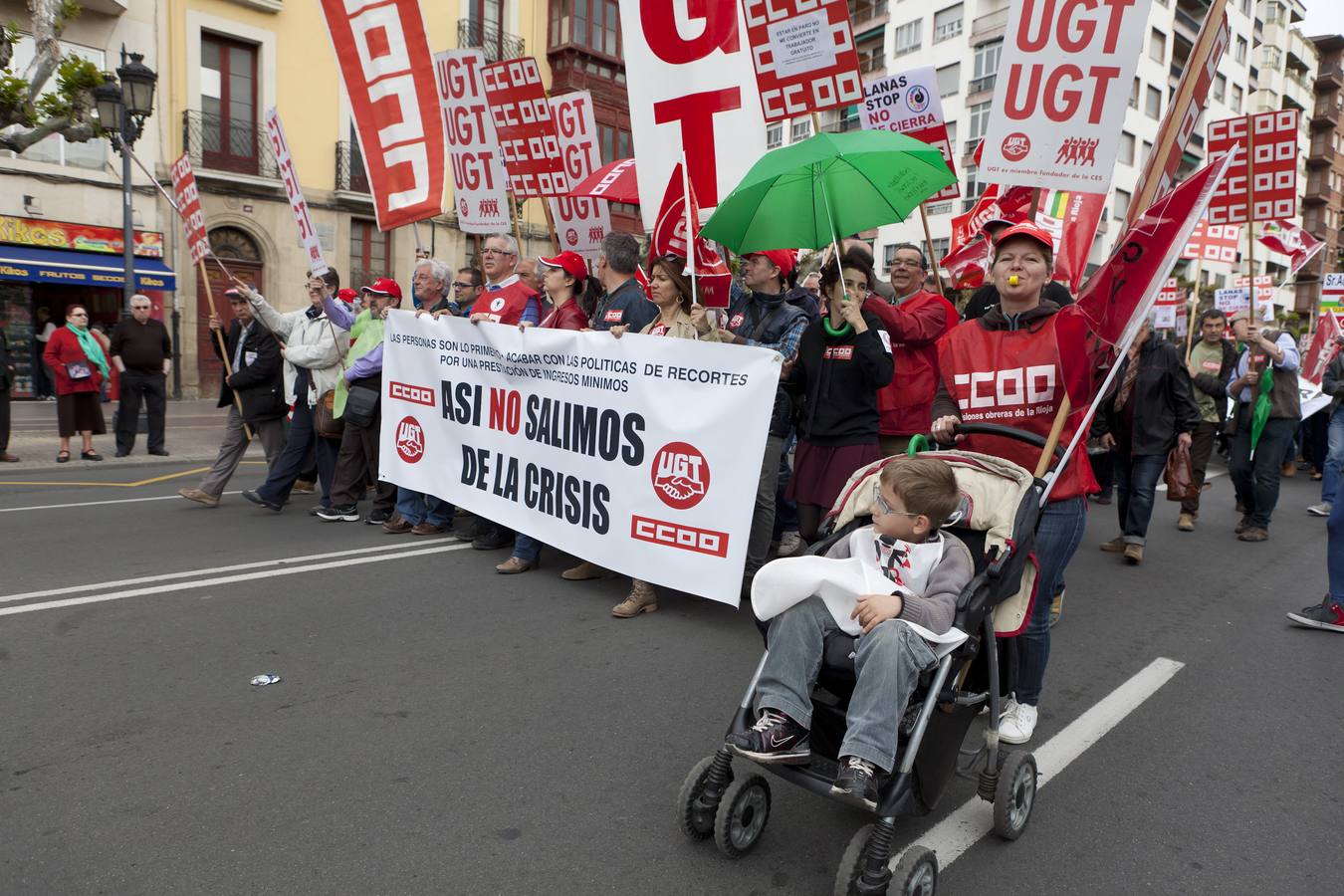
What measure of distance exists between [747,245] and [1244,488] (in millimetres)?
6421

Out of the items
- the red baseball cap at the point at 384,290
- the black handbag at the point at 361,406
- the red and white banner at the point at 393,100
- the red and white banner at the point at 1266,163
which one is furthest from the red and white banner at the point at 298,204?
the red and white banner at the point at 1266,163

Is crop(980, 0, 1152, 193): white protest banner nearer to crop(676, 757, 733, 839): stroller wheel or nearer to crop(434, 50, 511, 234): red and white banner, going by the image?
crop(434, 50, 511, 234): red and white banner

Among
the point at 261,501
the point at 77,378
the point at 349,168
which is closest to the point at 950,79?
the point at 349,168

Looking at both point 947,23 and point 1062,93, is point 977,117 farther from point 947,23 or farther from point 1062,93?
point 1062,93

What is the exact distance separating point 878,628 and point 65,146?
21811 mm

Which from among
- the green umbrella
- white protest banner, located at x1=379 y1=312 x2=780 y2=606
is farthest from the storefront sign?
the green umbrella

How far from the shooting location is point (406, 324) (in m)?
6.77

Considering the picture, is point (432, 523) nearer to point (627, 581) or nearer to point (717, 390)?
point (627, 581)

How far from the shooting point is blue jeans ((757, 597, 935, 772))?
8.23ft

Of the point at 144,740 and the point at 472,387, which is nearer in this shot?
the point at 144,740

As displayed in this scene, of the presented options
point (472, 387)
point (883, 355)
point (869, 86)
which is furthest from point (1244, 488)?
point (472, 387)

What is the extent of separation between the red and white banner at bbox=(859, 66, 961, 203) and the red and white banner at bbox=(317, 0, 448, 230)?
12.9 feet

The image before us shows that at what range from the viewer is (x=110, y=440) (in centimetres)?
1298

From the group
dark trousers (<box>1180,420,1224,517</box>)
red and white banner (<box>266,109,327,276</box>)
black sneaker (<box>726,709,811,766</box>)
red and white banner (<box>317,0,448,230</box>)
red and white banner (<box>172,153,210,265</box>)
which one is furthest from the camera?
dark trousers (<box>1180,420,1224,517</box>)
